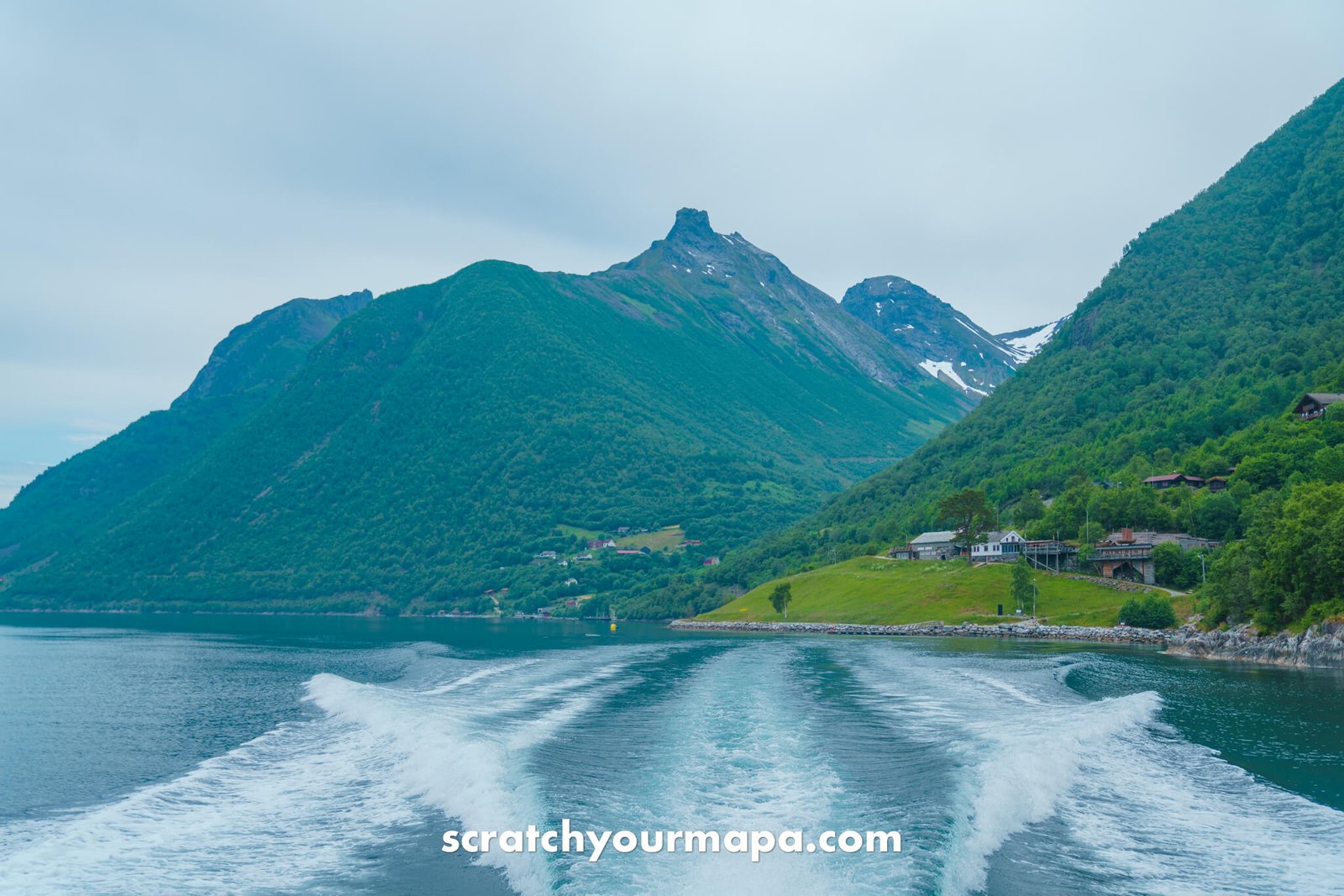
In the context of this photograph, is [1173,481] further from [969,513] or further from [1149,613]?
[1149,613]

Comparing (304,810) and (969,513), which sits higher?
(969,513)

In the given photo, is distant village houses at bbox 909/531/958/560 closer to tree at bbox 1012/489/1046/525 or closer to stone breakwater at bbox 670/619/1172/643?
tree at bbox 1012/489/1046/525

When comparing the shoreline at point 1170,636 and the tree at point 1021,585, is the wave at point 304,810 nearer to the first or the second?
the shoreline at point 1170,636

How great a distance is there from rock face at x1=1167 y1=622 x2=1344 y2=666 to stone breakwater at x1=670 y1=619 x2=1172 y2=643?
9376mm

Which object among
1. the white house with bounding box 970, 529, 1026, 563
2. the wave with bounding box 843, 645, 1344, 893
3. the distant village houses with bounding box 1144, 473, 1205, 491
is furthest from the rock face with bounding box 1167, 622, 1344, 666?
the distant village houses with bounding box 1144, 473, 1205, 491

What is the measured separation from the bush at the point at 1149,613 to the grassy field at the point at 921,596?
1658mm

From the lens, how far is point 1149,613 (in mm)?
97000

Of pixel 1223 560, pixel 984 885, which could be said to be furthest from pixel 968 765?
pixel 1223 560

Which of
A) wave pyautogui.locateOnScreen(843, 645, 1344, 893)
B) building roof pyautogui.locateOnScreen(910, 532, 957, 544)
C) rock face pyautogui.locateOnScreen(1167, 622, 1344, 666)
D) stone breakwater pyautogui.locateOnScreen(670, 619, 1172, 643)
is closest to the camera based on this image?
wave pyautogui.locateOnScreen(843, 645, 1344, 893)

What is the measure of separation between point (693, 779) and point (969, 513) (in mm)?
122576

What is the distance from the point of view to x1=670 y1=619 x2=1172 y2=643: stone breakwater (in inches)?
3740

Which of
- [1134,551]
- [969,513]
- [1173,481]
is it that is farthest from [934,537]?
[1134,551]

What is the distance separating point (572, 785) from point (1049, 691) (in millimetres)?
33166

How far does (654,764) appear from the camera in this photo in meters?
32.9
